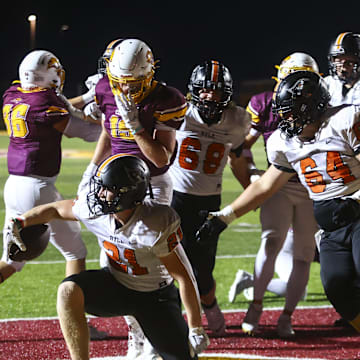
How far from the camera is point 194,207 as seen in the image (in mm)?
3777

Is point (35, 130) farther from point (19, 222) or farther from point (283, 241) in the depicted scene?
point (283, 241)

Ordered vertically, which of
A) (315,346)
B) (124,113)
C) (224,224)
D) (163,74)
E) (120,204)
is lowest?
(163,74)

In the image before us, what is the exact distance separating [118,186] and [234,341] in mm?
1422

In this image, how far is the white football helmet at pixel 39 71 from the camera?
3.69m

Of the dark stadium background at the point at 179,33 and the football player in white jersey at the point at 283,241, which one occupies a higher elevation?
the football player in white jersey at the point at 283,241

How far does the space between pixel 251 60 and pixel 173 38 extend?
13.8 ft

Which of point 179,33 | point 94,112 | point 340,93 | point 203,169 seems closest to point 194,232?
point 203,169

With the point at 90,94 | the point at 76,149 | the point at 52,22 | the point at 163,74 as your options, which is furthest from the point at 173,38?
the point at 90,94

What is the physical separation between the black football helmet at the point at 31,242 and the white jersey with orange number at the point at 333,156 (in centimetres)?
124

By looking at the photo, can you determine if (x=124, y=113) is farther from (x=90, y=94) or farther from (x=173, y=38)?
(x=173, y=38)

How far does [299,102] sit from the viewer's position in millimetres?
2992

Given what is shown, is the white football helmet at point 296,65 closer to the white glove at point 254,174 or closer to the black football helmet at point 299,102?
the white glove at point 254,174

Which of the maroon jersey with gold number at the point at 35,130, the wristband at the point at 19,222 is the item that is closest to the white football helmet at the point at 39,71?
the maroon jersey with gold number at the point at 35,130

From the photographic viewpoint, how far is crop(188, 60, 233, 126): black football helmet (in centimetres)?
355
